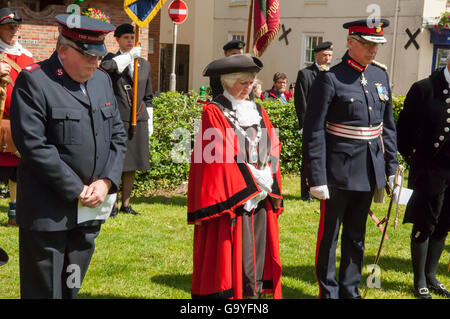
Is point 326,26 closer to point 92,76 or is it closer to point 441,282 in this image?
point 441,282

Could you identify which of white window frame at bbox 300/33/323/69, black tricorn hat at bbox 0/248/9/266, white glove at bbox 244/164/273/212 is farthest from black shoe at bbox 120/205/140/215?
white window frame at bbox 300/33/323/69

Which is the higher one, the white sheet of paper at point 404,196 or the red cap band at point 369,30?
the red cap band at point 369,30

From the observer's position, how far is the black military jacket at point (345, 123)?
198 inches

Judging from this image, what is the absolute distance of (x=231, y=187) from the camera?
477 centimetres

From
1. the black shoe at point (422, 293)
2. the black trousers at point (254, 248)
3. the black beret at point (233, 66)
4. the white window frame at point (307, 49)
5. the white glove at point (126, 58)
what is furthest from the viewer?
the white window frame at point (307, 49)

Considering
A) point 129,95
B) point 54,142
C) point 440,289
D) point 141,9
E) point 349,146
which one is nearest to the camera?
point 54,142

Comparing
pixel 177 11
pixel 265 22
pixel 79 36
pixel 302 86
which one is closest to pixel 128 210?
pixel 265 22

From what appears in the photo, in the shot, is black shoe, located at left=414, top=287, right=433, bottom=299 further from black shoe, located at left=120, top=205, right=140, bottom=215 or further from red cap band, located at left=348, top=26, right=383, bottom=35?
black shoe, located at left=120, top=205, right=140, bottom=215

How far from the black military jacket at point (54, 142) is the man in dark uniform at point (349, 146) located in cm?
177

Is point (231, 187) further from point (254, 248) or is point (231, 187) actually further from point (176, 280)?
point (176, 280)

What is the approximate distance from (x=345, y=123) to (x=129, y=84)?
3548 millimetres

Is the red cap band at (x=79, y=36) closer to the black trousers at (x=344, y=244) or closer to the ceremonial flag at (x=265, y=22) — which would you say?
the black trousers at (x=344, y=244)

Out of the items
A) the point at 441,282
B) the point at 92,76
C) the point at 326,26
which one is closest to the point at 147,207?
the point at 441,282

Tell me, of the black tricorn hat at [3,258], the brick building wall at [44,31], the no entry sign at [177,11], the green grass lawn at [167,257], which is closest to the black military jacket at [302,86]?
the green grass lawn at [167,257]
